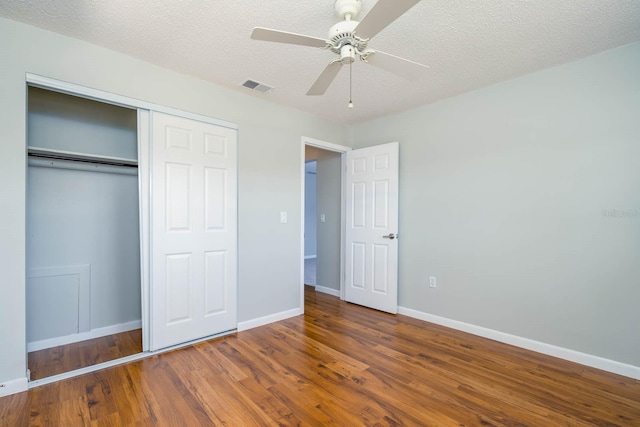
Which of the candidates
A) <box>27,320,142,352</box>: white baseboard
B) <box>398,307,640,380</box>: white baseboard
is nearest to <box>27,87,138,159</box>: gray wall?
<box>27,320,142,352</box>: white baseboard

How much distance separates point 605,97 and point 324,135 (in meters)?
2.76

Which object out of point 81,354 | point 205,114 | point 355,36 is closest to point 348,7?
point 355,36

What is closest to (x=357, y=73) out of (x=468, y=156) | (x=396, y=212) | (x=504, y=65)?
(x=504, y=65)

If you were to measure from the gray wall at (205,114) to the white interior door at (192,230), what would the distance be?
0.15m

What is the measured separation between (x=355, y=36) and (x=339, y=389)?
2.25 metres

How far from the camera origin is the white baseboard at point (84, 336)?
8.73ft

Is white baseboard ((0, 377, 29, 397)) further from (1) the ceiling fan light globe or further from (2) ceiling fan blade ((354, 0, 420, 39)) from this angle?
(2) ceiling fan blade ((354, 0, 420, 39))

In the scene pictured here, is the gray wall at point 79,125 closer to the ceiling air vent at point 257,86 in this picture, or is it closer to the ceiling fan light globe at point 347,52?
the ceiling air vent at point 257,86

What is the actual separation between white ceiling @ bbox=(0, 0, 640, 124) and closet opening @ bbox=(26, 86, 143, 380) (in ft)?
3.02

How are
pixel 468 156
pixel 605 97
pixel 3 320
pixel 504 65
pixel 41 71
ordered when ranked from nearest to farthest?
pixel 3 320, pixel 41 71, pixel 605 97, pixel 504 65, pixel 468 156

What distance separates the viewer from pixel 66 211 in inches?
110

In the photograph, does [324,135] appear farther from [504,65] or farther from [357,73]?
[504,65]

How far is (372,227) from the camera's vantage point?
3.90m

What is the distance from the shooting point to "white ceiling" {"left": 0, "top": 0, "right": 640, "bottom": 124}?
1.86 metres
